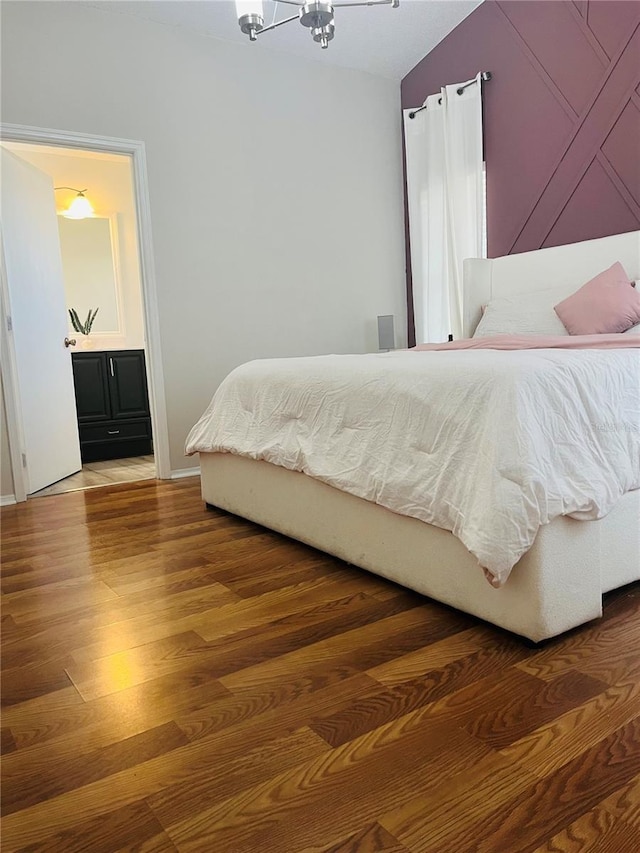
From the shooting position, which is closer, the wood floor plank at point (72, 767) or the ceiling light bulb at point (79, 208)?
the wood floor plank at point (72, 767)

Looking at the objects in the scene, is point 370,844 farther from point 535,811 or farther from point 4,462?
point 4,462

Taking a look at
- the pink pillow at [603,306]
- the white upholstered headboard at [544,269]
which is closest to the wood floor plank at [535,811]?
the pink pillow at [603,306]

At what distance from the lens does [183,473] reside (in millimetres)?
4180

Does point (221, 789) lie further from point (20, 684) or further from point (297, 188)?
point (297, 188)

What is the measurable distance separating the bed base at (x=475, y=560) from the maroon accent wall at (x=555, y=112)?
245cm

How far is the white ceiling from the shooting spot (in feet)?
12.4

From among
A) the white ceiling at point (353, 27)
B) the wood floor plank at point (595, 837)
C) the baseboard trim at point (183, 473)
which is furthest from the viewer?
the baseboard trim at point (183, 473)

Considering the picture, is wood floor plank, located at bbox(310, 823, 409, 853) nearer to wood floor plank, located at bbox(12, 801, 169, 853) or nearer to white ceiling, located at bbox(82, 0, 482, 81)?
wood floor plank, located at bbox(12, 801, 169, 853)

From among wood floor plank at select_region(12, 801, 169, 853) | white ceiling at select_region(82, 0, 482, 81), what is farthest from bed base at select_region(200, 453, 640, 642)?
white ceiling at select_region(82, 0, 482, 81)

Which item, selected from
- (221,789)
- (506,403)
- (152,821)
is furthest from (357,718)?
(506,403)

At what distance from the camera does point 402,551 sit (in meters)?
1.94

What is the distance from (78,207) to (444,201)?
3.13m

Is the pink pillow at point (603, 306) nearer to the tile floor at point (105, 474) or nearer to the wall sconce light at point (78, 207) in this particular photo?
the tile floor at point (105, 474)

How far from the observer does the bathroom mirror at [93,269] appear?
556cm
